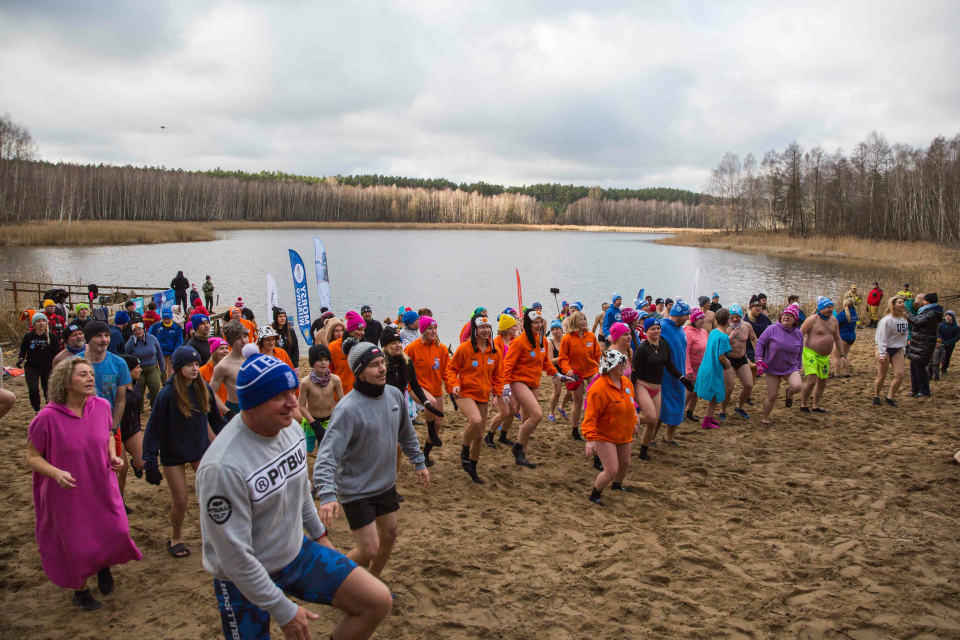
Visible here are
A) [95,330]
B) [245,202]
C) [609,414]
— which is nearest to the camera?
[95,330]

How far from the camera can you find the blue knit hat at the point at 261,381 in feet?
7.83

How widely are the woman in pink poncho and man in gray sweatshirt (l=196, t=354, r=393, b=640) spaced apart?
2002 millimetres

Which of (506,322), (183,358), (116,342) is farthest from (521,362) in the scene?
(116,342)

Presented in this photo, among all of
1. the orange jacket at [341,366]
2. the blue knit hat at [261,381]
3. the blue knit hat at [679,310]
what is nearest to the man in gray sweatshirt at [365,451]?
the blue knit hat at [261,381]

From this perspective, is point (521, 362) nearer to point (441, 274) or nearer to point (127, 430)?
point (127, 430)

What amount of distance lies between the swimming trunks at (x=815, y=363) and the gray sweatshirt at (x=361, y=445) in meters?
7.84

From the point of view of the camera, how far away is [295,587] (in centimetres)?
261

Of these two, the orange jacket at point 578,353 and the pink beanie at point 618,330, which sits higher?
the pink beanie at point 618,330

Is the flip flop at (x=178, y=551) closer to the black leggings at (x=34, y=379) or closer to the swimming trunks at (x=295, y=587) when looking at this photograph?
the swimming trunks at (x=295, y=587)

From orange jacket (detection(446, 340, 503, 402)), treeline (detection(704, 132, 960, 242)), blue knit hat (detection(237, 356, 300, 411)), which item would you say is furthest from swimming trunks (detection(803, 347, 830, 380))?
treeline (detection(704, 132, 960, 242))

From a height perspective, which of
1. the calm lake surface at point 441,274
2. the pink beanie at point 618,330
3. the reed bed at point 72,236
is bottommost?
the pink beanie at point 618,330

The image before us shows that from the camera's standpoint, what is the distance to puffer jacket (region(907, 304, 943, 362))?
31.0 ft

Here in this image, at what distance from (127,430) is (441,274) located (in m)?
33.1

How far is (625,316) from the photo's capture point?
30.7 ft
